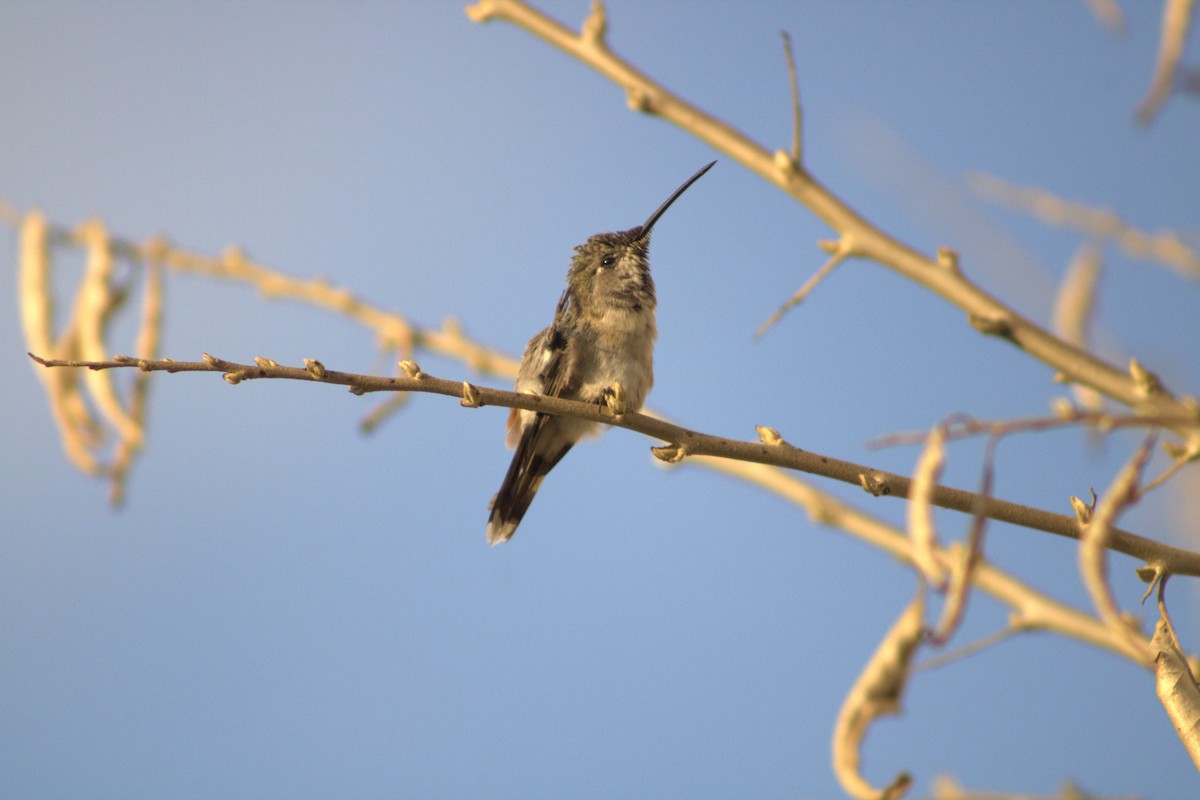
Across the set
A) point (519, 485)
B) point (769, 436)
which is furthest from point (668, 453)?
point (519, 485)

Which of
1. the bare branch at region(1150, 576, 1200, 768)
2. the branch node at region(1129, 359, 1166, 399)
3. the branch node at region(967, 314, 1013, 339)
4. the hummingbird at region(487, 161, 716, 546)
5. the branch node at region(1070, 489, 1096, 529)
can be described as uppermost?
the hummingbird at region(487, 161, 716, 546)

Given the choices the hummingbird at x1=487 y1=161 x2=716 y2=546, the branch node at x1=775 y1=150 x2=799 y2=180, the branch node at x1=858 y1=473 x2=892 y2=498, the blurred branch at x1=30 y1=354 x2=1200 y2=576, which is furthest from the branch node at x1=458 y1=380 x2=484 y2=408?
the hummingbird at x1=487 y1=161 x2=716 y2=546

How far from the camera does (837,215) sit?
139 inches

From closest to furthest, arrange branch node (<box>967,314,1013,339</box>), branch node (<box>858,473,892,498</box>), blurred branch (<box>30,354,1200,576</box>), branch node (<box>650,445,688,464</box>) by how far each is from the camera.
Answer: blurred branch (<box>30,354,1200,576</box>) → branch node (<box>858,473,892,498</box>) → branch node (<box>650,445,688,464</box>) → branch node (<box>967,314,1013,339</box>)

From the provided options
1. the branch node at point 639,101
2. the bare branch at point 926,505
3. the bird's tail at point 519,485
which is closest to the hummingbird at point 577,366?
the bird's tail at point 519,485

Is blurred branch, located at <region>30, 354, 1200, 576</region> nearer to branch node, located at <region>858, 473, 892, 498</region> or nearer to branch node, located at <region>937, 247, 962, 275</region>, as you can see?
branch node, located at <region>858, 473, 892, 498</region>

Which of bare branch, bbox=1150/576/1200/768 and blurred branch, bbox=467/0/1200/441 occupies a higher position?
blurred branch, bbox=467/0/1200/441

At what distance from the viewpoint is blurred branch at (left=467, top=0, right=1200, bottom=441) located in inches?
122

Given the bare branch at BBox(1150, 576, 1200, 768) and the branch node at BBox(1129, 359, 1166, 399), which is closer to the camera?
the bare branch at BBox(1150, 576, 1200, 768)

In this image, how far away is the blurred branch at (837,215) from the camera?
3.09 metres

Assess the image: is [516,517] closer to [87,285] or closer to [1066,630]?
[87,285]

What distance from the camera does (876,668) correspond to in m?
3.13

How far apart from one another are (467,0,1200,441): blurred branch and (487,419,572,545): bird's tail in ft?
5.52

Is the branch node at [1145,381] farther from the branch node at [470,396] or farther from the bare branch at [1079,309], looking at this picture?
the branch node at [470,396]
